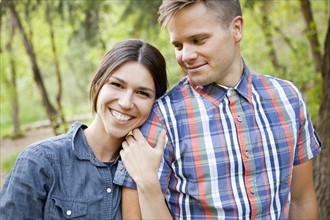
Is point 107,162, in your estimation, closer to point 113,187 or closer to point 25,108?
point 113,187

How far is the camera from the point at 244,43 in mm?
8328

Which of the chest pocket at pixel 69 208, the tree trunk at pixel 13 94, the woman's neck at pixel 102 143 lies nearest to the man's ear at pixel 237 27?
the woman's neck at pixel 102 143

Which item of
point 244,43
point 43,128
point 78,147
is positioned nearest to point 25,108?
point 43,128

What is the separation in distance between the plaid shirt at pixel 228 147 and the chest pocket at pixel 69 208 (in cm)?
21

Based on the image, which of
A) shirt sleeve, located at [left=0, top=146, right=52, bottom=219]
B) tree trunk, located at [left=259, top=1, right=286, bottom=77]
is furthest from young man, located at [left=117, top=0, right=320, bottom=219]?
tree trunk, located at [left=259, top=1, right=286, bottom=77]

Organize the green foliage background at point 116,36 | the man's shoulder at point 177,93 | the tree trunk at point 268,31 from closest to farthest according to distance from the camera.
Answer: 1. the man's shoulder at point 177,93
2. the green foliage background at point 116,36
3. the tree trunk at point 268,31

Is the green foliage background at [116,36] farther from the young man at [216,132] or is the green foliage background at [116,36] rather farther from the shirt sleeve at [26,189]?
the shirt sleeve at [26,189]

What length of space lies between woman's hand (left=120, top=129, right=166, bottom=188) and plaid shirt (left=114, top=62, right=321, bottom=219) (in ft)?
0.12

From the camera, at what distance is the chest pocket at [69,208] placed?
6.03 feet

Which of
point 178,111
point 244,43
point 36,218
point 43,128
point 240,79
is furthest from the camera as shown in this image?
point 43,128

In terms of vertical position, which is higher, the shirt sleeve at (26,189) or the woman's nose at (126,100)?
the woman's nose at (126,100)

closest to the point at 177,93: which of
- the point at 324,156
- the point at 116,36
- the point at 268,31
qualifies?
the point at 324,156

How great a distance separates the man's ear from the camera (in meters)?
2.02

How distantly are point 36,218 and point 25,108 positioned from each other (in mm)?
16322
